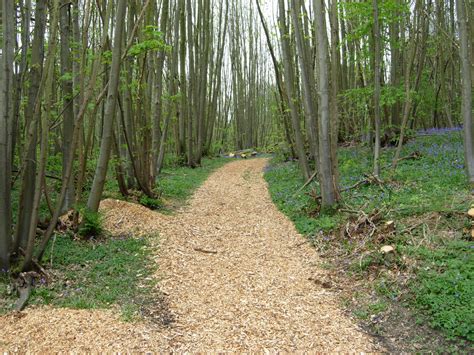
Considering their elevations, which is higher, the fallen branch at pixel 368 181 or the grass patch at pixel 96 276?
the fallen branch at pixel 368 181

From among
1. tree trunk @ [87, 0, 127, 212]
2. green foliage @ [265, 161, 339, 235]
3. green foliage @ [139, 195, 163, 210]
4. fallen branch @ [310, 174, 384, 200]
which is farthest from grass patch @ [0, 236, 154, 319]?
fallen branch @ [310, 174, 384, 200]

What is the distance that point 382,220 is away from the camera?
6.09 metres

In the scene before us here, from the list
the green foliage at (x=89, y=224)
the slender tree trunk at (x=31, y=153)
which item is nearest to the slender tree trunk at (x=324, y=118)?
the green foliage at (x=89, y=224)

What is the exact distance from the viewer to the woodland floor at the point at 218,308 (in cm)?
361

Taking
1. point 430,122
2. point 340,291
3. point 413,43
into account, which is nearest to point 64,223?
point 340,291

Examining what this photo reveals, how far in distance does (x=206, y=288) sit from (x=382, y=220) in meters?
2.93

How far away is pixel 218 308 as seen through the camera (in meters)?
4.36

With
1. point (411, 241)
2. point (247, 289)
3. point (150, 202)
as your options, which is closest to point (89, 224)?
point (150, 202)

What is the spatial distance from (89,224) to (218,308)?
3.04m

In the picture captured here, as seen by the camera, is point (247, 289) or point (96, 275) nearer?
point (247, 289)

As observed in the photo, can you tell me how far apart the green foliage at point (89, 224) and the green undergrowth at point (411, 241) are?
11.5 ft

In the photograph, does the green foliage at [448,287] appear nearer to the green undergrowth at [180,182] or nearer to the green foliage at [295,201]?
the green foliage at [295,201]

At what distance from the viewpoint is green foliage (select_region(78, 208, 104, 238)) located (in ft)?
20.9

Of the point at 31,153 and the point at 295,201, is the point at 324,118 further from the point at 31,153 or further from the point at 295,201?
the point at 31,153
